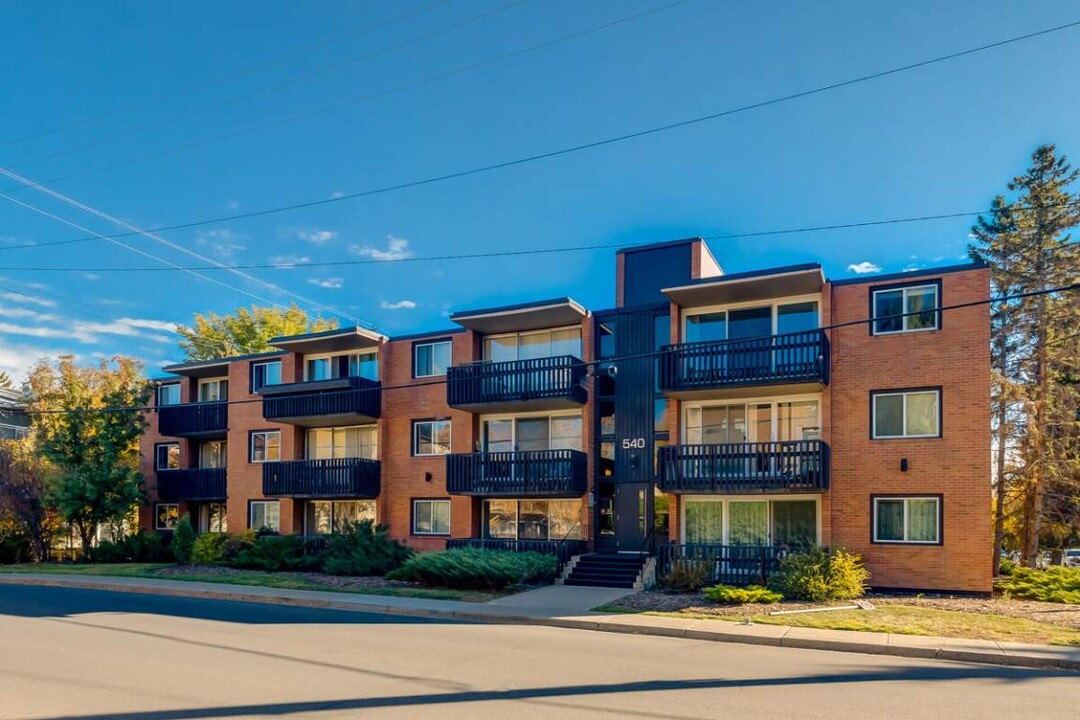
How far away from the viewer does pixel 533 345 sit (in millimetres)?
25609

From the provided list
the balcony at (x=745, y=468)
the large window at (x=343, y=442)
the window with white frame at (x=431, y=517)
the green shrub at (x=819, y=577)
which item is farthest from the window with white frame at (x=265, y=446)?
the green shrub at (x=819, y=577)

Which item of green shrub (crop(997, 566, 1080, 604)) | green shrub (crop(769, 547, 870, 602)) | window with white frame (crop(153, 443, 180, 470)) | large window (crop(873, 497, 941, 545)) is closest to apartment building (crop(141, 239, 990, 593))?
large window (crop(873, 497, 941, 545))

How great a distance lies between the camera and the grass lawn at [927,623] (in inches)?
533

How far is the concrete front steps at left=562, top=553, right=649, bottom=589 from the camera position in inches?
821

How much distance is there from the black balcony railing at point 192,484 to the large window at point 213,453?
64 cm

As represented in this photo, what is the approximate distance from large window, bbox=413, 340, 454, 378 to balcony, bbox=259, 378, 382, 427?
159 centimetres

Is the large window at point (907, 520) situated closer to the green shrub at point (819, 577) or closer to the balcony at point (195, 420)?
the green shrub at point (819, 577)

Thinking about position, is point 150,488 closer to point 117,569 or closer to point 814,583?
point 117,569

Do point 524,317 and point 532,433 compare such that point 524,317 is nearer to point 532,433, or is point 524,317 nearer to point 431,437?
point 532,433

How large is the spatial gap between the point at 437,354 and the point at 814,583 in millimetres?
14385

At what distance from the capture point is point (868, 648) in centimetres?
1280

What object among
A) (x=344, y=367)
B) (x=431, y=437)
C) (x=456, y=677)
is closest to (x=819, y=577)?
(x=456, y=677)

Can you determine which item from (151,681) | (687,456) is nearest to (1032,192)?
(687,456)

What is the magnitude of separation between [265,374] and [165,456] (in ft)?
24.4
